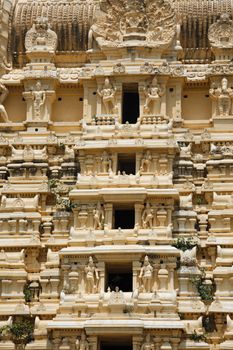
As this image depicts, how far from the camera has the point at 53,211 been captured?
34.7 m

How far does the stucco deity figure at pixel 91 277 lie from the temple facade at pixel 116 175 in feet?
0.12

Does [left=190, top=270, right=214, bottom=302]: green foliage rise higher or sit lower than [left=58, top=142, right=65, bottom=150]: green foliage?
lower

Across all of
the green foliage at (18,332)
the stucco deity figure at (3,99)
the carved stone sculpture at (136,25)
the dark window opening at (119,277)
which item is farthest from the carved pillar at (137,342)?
the carved stone sculpture at (136,25)

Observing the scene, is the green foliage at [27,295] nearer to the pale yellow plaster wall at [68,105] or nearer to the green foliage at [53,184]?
the green foliage at [53,184]

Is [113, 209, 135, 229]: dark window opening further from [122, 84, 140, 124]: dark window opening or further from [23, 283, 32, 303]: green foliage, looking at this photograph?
[122, 84, 140, 124]: dark window opening

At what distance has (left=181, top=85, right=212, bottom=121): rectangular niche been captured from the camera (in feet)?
124

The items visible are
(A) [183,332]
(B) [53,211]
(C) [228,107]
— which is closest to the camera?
(A) [183,332]

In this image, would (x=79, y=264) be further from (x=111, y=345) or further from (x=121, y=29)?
(x=121, y=29)

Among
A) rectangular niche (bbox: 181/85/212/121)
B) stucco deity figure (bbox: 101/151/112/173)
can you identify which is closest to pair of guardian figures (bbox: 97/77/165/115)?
rectangular niche (bbox: 181/85/212/121)

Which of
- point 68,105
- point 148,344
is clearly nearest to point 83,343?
point 148,344

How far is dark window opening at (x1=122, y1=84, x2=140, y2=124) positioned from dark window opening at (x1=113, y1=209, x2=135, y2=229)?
4.91 meters

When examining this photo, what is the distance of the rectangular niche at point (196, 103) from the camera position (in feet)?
124

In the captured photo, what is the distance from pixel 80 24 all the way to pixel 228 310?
15.1m

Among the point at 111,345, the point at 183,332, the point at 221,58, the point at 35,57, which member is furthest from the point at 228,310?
the point at 35,57
